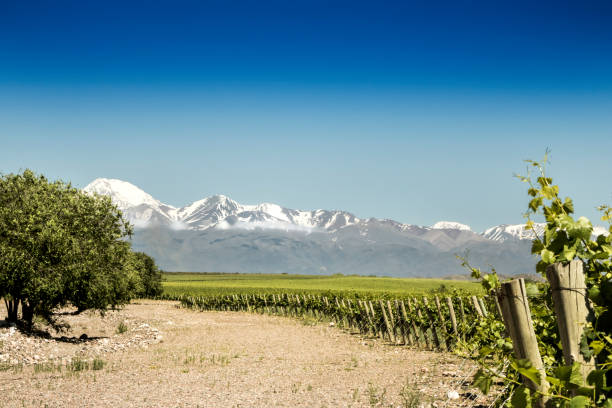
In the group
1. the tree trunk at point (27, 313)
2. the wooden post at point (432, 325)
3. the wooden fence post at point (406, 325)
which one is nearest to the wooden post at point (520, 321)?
the wooden post at point (432, 325)

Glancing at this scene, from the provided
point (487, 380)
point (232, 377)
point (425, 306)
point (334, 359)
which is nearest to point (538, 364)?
point (487, 380)

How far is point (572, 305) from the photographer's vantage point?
9.74 ft

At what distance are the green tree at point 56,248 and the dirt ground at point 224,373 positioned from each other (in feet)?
7.55

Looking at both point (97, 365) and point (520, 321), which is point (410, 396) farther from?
point (97, 365)

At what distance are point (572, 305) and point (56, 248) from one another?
22.9 metres

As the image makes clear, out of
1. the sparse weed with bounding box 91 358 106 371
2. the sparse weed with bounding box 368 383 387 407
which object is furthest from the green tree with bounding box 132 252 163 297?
the sparse weed with bounding box 368 383 387 407

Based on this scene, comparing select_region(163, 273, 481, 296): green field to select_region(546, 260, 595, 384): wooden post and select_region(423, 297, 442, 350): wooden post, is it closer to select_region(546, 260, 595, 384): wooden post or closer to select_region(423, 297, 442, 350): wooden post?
select_region(423, 297, 442, 350): wooden post

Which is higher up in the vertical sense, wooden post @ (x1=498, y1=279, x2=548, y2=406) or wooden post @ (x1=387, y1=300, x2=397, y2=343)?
wooden post @ (x1=498, y1=279, x2=548, y2=406)

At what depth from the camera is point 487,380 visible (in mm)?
3211

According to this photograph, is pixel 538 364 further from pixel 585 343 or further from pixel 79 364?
pixel 79 364

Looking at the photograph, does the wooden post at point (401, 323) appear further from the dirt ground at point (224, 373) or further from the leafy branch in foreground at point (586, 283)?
the leafy branch in foreground at point (586, 283)

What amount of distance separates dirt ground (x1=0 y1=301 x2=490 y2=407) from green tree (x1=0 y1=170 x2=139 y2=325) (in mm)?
2300

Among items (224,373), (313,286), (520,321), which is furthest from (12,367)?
(313,286)

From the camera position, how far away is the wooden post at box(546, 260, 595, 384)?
2.95 meters
